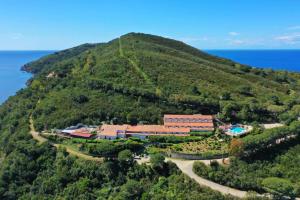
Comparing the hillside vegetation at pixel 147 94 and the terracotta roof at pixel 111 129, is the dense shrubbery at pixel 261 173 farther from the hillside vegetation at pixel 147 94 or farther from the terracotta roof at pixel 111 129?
the terracotta roof at pixel 111 129

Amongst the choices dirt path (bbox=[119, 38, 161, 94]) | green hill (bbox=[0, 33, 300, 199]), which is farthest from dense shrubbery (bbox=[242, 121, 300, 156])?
dirt path (bbox=[119, 38, 161, 94])

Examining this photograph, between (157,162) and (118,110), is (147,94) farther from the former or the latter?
(157,162)

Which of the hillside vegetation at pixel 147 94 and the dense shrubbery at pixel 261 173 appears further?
the hillside vegetation at pixel 147 94

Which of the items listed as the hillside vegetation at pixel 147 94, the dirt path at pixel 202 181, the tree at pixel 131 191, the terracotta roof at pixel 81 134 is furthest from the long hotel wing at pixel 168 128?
the tree at pixel 131 191

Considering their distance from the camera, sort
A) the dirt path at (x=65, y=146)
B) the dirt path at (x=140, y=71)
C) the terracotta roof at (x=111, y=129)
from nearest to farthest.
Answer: the dirt path at (x=65, y=146) → the terracotta roof at (x=111, y=129) → the dirt path at (x=140, y=71)

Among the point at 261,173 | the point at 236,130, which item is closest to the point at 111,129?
the point at 236,130

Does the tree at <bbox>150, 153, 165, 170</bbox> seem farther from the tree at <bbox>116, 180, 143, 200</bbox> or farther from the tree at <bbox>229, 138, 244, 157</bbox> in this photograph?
the tree at <bbox>229, 138, 244, 157</bbox>
